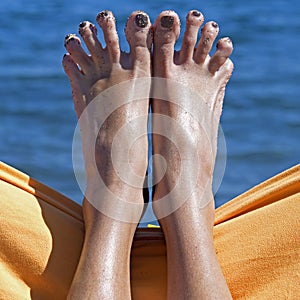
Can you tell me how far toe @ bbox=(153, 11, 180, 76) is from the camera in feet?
6.15

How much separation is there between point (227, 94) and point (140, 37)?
2185 mm

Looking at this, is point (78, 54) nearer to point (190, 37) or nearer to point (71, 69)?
point (71, 69)

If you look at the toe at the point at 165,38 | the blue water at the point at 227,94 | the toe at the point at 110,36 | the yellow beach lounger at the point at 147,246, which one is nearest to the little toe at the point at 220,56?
the toe at the point at 165,38

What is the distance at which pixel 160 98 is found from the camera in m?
1.84

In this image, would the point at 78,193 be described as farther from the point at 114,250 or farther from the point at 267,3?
the point at 267,3

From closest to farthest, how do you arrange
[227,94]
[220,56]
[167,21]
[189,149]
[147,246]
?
[147,246]
[189,149]
[167,21]
[220,56]
[227,94]

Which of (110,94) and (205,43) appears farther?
(205,43)

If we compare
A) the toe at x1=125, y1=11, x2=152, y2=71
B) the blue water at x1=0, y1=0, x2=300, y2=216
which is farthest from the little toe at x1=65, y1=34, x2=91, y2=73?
the blue water at x1=0, y1=0, x2=300, y2=216

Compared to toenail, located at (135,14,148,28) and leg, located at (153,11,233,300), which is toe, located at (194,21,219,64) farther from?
toenail, located at (135,14,148,28)

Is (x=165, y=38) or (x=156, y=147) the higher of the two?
(x=165, y=38)

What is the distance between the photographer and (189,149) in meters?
1.75

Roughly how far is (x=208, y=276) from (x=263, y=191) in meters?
0.28

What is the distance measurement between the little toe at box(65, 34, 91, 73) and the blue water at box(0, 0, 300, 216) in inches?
47.6

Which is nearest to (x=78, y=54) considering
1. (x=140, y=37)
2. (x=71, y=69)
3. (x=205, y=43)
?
(x=71, y=69)
